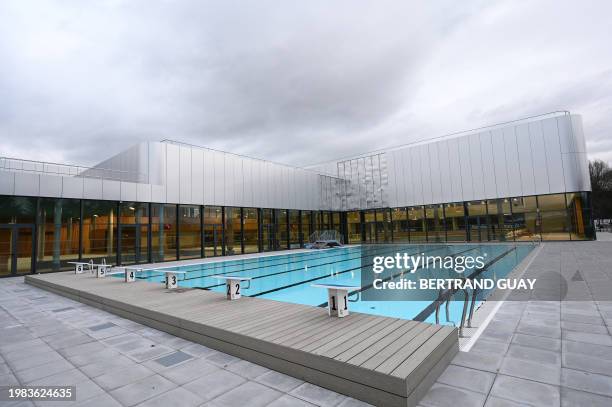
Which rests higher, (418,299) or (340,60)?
(340,60)

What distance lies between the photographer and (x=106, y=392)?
273 cm

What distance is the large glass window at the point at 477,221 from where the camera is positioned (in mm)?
21734

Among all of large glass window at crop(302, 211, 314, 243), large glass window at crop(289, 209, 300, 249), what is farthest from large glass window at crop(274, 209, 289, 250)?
large glass window at crop(302, 211, 314, 243)

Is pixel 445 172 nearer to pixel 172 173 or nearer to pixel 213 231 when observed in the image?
pixel 213 231

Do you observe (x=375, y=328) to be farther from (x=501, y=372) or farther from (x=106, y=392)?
(x=106, y=392)

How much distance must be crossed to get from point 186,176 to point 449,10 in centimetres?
1402

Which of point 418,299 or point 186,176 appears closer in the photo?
point 418,299

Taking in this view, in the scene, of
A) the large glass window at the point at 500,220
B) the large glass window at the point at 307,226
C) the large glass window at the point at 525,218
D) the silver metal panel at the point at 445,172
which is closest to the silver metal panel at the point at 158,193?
the large glass window at the point at 307,226

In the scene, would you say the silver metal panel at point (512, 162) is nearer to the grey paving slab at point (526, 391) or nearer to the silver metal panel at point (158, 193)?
the grey paving slab at point (526, 391)

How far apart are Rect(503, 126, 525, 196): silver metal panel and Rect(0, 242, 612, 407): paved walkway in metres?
18.0

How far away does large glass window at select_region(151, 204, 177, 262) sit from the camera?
15250 mm

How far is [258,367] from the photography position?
3.21 metres

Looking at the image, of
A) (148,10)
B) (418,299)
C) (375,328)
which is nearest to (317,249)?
(418,299)

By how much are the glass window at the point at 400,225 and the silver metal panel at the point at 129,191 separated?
19.7m
